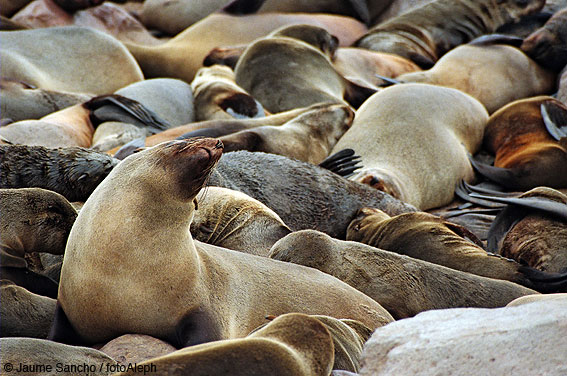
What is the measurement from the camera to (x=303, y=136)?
6926 mm

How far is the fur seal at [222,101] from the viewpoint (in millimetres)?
7895

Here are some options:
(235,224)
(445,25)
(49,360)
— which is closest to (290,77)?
(445,25)

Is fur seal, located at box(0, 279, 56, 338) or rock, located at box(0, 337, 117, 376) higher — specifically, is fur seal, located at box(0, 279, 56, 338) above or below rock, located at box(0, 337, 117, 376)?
below

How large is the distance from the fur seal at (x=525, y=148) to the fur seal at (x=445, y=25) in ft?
10.4

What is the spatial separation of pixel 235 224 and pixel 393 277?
0.99 meters

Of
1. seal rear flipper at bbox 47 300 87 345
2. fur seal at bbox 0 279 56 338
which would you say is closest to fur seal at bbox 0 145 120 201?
fur seal at bbox 0 279 56 338

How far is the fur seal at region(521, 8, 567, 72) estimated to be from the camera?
9352mm

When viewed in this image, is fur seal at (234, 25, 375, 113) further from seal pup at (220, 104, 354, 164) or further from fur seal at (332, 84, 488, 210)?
seal pup at (220, 104, 354, 164)

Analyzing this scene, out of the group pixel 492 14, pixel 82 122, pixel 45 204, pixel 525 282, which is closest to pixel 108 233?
pixel 45 204

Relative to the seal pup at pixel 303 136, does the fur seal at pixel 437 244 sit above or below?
above

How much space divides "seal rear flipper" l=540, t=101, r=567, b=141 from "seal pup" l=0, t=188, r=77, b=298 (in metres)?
4.60

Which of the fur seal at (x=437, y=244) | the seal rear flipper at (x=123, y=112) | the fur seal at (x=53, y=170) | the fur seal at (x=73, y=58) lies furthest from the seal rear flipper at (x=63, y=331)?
the fur seal at (x=73, y=58)

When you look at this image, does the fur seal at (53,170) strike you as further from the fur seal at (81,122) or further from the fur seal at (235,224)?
the fur seal at (81,122)

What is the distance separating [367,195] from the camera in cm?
586
